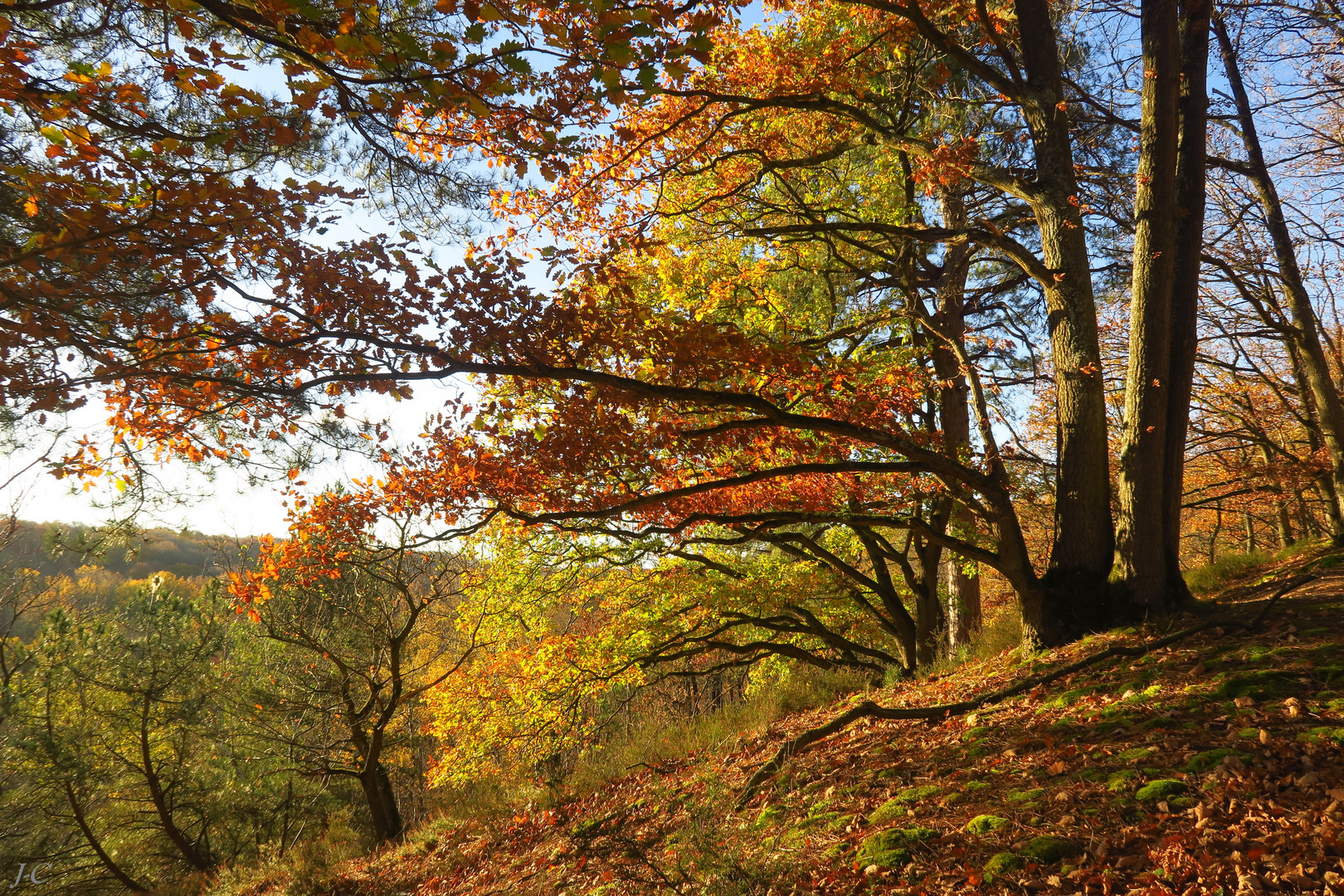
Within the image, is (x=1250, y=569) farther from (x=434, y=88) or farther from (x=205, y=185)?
(x=205, y=185)

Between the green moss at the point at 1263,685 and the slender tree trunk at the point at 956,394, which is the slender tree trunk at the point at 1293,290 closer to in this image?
the slender tree trunk at the point at 956,394

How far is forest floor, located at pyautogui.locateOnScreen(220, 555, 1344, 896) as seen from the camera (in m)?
3.04

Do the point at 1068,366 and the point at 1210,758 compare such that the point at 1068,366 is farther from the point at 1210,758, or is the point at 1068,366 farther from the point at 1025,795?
the point at 1025,795

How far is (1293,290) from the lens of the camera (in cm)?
937

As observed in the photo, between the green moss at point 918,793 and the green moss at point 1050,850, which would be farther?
the green moss at point 918,793

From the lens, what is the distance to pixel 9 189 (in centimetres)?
454

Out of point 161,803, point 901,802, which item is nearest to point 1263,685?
point 901,802

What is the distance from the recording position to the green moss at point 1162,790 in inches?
136

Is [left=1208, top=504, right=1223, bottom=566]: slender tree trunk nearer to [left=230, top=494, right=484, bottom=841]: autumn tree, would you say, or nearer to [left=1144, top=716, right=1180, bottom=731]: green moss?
[left=1144, top=716, right=1180, bottom=731]: green moss

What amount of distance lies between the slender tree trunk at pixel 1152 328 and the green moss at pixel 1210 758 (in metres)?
2.63

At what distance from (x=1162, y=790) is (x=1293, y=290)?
9.30m

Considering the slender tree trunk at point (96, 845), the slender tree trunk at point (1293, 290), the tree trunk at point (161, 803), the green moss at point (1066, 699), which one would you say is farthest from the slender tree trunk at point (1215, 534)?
the slender tree trunk at point (96, 845)

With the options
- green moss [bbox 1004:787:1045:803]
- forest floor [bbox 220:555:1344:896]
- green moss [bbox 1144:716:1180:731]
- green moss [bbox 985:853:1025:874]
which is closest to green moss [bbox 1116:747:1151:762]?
forest floor [bbox 220:555:1344:896]

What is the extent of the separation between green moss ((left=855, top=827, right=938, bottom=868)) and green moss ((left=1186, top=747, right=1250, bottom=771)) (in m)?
1.40
